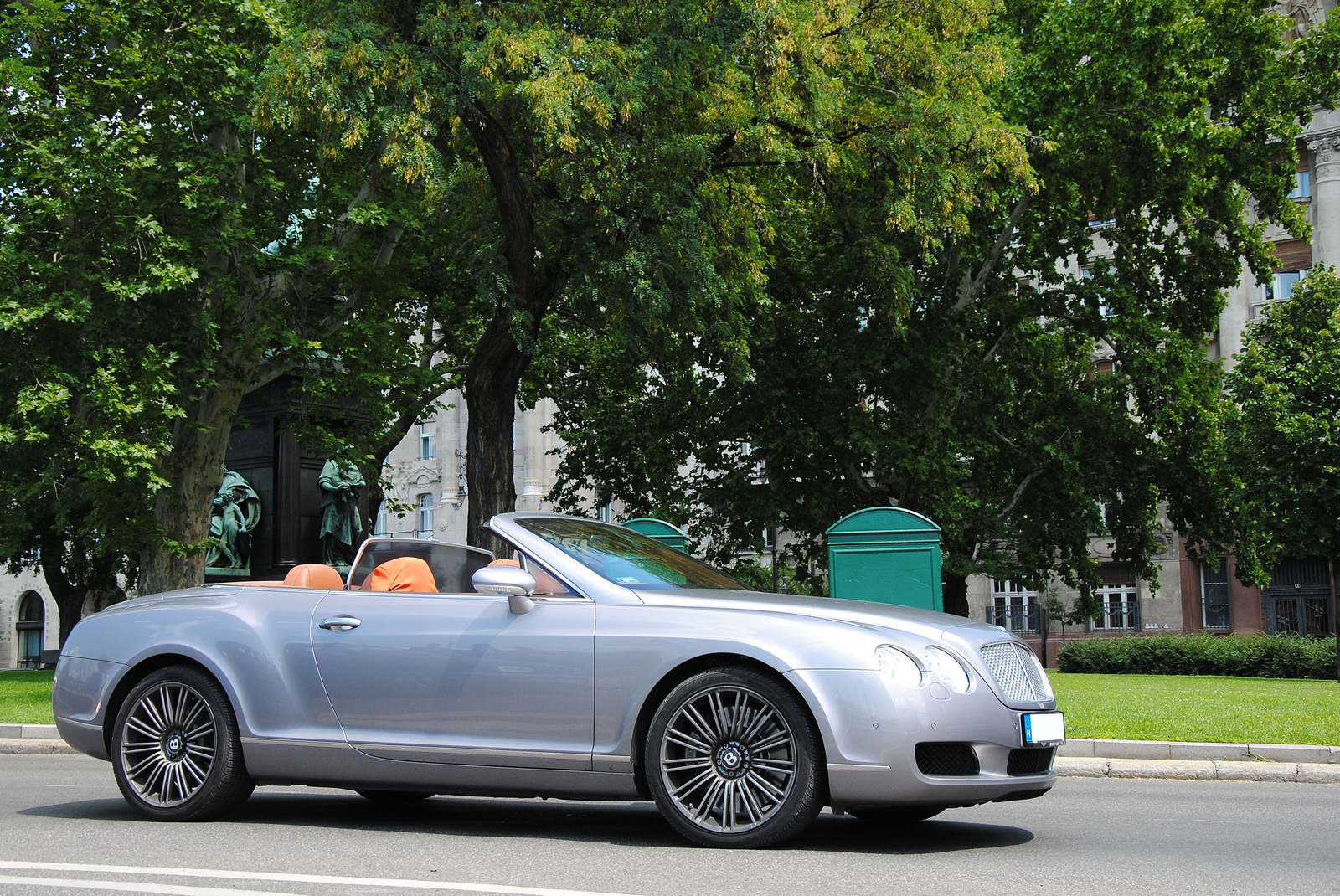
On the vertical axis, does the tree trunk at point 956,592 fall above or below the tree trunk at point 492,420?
below

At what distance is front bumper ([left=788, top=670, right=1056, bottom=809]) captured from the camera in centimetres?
535

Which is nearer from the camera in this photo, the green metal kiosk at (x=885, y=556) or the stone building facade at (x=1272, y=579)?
the green metal kiosk at (x=885, y=556)

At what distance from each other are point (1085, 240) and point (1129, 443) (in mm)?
4183

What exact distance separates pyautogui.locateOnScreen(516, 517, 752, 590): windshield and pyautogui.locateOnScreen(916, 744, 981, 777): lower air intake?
1483 mm

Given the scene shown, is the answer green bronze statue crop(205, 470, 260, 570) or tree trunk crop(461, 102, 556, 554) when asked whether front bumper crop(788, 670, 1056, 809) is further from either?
green bronze statue crop(205, 470, 260, 570)

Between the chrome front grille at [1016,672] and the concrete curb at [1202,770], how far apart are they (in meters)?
4.38

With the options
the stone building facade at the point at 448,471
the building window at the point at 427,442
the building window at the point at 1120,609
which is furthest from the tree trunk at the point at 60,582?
the building window at the point at 1120,609

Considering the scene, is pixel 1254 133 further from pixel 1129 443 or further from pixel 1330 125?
pixel 1330 125

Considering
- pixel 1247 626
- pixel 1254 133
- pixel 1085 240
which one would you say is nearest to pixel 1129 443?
pixel 1085 240

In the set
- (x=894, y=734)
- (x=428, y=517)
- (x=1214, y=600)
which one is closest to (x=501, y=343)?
(x=894, y=734)

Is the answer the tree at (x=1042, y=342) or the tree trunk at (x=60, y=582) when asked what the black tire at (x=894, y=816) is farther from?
the tree trunk at (x=60, y=582)

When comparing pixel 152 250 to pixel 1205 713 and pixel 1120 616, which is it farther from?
pixel 1120 616

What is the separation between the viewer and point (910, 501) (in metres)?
25.2

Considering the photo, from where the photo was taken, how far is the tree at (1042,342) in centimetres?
2438
